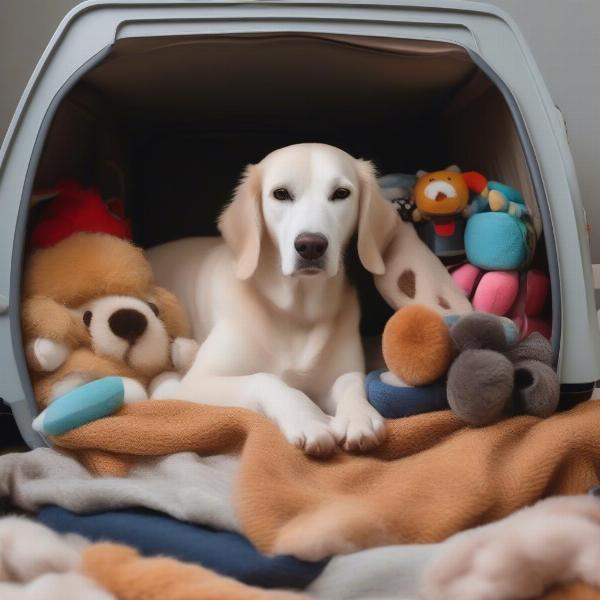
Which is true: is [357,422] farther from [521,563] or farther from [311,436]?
[521,563]

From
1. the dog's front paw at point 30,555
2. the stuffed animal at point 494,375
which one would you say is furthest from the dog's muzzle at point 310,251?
the dog's front paw at point 30,555

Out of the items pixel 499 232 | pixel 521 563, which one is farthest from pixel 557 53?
pixel 521 563

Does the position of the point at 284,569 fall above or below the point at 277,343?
below

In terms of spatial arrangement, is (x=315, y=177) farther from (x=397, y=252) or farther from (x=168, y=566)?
(x=168, y=566)

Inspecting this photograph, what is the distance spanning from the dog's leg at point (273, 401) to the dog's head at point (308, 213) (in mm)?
201

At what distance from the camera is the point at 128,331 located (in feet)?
4.04

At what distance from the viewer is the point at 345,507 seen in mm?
794

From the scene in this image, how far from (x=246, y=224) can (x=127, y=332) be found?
29cm

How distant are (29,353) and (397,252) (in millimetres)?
708

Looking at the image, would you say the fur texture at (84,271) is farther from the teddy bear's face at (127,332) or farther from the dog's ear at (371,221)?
the dog's ear at (371,221)

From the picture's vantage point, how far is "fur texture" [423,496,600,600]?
0.65 metres

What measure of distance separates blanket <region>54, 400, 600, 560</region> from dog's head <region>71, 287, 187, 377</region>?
0.62ft

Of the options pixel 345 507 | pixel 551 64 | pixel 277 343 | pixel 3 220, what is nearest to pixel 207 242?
pixel 277 343

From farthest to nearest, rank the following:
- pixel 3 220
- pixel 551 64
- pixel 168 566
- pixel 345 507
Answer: pixel 551 64 → pixel 3 220 → pixel 345 507 → pixel 168 566
